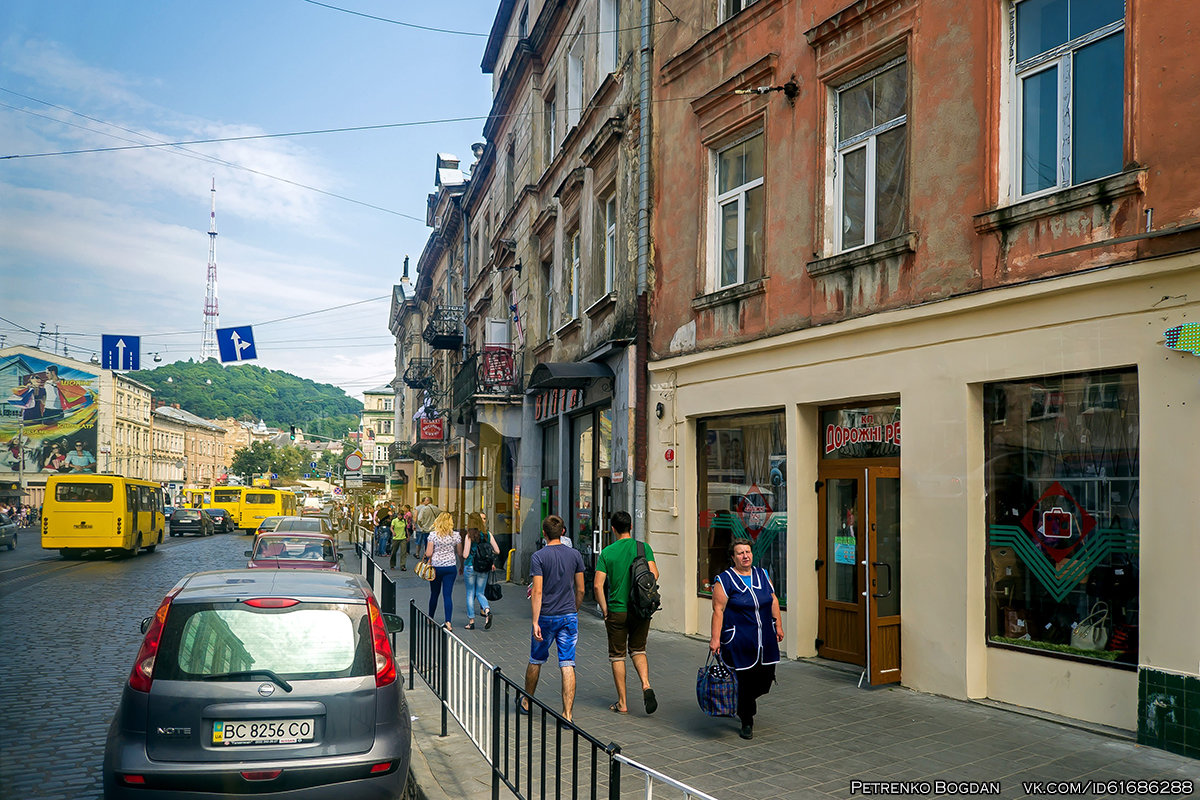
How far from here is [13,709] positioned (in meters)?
8.76

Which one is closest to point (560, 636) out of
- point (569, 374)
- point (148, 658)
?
point (148, 658)

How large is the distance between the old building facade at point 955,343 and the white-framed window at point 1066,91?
0.02m

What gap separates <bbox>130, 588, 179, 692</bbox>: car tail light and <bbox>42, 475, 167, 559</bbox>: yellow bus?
26.4 meters

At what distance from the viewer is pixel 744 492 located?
41.0 ft

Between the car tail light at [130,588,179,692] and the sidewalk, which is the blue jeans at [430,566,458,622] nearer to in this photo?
the sidewalk

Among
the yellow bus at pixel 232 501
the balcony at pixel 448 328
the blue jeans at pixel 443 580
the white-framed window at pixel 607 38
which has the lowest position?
the yellow bus at pixel 232 501

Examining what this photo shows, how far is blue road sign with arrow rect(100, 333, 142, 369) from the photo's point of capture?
2320 centimetres

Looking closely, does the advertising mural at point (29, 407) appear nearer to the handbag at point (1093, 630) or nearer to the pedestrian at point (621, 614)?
the pedestrian at point (621, 614)

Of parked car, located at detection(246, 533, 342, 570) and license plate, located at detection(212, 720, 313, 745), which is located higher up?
license plate, located at detection(212, 720, 313, 745)

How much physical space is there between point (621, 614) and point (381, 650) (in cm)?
295

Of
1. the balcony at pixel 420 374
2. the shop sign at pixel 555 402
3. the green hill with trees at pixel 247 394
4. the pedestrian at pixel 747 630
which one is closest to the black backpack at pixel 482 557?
the shop sign at pixel 555 402

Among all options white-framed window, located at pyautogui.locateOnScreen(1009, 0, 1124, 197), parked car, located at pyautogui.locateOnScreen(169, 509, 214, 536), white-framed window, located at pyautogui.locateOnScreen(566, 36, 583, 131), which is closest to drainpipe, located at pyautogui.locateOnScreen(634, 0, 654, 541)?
white-framed window, located at pyautogui.locateOnScreen(566, 36, 583, 131)

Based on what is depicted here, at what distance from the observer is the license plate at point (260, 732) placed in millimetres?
5230

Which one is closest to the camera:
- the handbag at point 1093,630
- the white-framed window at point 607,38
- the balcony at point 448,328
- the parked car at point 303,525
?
the handbag at point 1093,630
